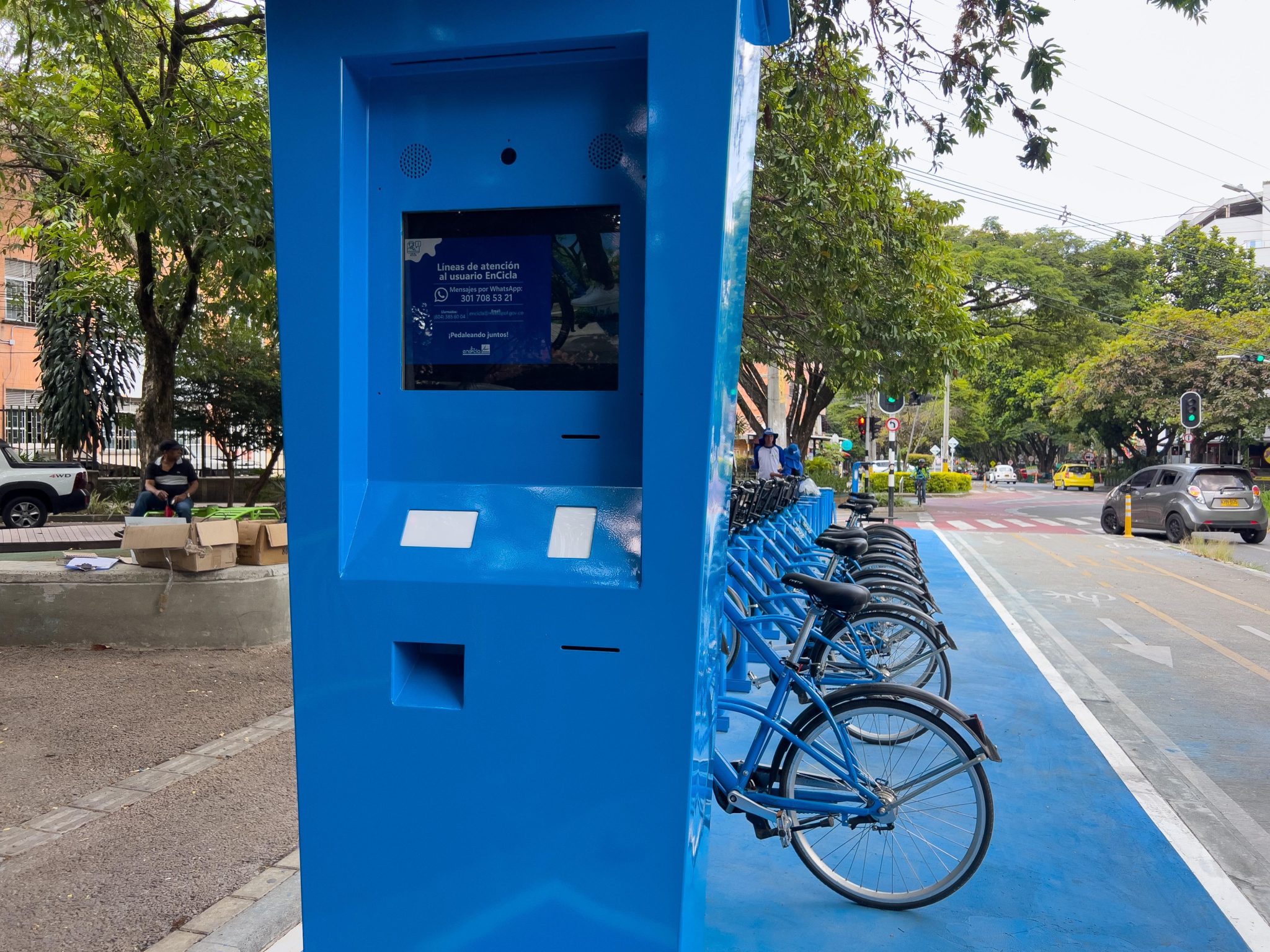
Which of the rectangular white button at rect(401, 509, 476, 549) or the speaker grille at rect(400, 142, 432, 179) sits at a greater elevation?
the speaker grille at rect(400, 142, 432, 179)

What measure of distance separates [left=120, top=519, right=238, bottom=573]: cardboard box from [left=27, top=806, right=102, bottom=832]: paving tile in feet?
9.30

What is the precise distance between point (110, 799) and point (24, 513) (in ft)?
48.5

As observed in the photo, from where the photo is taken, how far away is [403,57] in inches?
77.3

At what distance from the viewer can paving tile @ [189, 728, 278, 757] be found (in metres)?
4.94

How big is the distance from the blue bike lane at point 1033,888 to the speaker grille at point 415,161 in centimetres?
245

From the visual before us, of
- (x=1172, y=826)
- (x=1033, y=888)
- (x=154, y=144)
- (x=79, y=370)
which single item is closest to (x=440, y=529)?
(x=1033, y=888)

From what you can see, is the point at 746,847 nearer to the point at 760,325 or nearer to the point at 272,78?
the point at 272,78

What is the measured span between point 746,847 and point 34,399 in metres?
24.9

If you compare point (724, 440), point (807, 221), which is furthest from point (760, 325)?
point (724, 440)

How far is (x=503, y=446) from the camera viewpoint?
6.71 ft

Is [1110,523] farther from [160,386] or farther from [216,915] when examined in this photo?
[216,915]

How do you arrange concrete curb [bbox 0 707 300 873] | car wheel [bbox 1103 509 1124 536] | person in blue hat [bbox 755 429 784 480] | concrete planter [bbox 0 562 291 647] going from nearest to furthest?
concrete curb [bbox 0 707 300 873] → concrete planter [bbox 0 562 291 647] → person in blue hat [bbox 755 429 784 480] → car wheel [bbox 1103 509 1124 536]

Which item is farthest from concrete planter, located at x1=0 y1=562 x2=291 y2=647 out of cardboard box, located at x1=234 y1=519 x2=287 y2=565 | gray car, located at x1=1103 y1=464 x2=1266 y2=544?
gray car, located at x1=1103 y1=464 x2=1266 y2=544

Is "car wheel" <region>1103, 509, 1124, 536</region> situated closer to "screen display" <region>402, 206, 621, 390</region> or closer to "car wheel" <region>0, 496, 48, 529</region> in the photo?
"car wheel" <region>0, 496, 48, 529</region>
